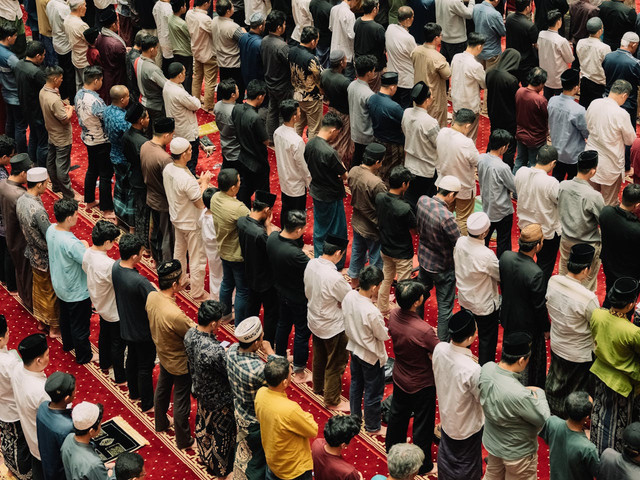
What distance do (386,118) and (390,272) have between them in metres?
2.03

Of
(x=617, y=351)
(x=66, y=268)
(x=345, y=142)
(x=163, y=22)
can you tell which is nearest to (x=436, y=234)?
(x=617, y=351)

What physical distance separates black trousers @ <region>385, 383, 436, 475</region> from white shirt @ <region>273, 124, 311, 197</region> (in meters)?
3.42

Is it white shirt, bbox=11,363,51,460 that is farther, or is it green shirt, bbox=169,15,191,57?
green shirt, bbox=169,15,191,57

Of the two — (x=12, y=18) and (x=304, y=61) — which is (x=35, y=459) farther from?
(x=12, y=18)

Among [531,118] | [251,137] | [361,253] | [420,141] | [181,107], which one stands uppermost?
[531,118]

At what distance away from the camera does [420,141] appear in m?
11.7

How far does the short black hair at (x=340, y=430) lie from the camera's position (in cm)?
795

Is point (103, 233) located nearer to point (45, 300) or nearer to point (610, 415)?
point (45, 300)

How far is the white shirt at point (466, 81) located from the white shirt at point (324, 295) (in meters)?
4.06

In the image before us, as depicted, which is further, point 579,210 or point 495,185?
point 495,185

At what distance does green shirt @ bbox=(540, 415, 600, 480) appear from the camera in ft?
25.4

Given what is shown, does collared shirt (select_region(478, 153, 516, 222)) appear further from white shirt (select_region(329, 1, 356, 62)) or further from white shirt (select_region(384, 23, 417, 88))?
white shirt (select_region(329, 1, 356, 62))

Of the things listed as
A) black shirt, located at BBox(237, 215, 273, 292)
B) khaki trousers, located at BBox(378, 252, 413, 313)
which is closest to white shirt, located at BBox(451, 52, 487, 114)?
khaki trousers, located at BBox(378, 252, 413, 313)

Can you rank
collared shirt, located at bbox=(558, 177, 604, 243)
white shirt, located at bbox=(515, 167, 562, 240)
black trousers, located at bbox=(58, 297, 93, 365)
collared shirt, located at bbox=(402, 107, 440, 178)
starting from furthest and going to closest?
1. collared shirt, located at bbox=(402, 107, 440, 178)
2. black trousers, located at bbox=(58, 297, 93, 365)
3. white shirt, located at bbox=(515, 167, 562, 240)
4. collared shirt, located at bbox=(558, 177, 604, 243)
